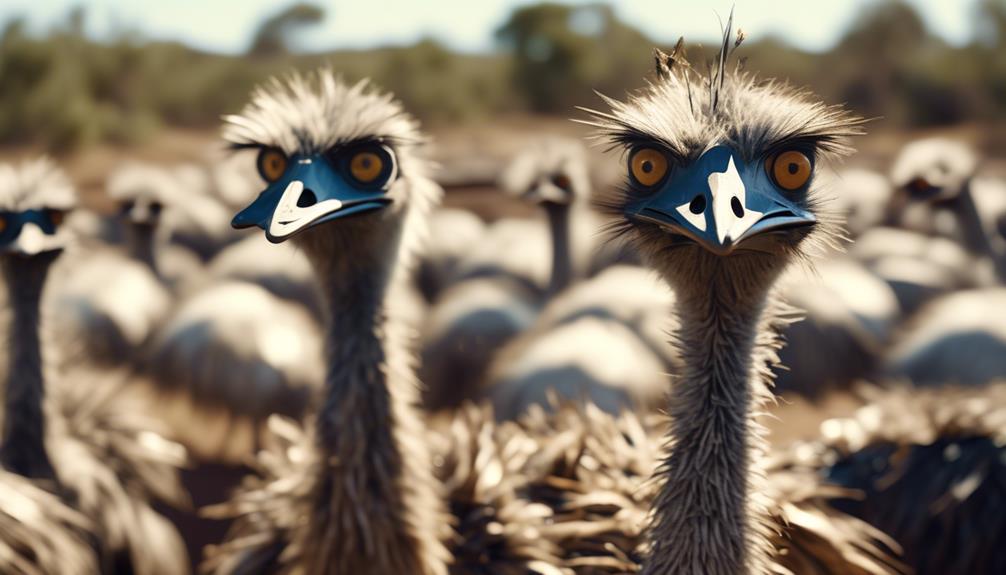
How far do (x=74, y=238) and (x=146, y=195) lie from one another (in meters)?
3.58

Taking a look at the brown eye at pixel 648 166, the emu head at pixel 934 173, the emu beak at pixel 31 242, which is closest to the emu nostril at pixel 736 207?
the brown eye at pixel 648 166

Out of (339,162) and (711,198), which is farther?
(339,162)

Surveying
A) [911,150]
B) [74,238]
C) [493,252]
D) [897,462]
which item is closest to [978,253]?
[911,150]

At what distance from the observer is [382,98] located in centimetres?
281

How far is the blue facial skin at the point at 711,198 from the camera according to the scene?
1812 mm

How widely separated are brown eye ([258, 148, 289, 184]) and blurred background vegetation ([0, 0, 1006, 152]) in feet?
53.7

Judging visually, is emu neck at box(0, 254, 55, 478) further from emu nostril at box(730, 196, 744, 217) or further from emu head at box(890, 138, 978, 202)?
emu head at box(890, 138, 978, 202)

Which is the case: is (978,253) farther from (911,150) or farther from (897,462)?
(897,462)

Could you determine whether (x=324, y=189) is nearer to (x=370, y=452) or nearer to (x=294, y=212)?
(x=294, y=212)

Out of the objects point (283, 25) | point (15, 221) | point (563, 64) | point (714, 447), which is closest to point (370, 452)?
point (714, 447)

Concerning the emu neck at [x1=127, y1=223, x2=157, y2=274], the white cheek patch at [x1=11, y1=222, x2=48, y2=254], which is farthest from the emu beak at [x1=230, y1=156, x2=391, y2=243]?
the emu neck at [x1=127, y1=223, x2=157, y2=274]

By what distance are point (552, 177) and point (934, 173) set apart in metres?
2.41

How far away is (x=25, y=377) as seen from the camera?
131 inches

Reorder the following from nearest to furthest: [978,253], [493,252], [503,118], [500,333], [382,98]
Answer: [382,98] < [500,333] < [978,253] < [493,252] < [503,118]
